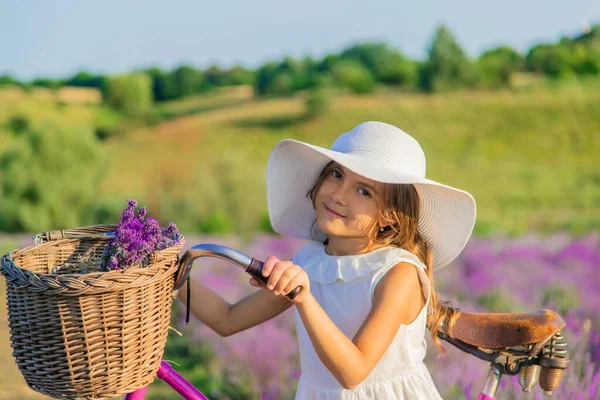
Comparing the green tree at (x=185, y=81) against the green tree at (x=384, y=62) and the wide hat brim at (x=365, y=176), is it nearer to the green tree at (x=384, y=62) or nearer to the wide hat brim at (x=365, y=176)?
the green tree at (x=384, y=62)

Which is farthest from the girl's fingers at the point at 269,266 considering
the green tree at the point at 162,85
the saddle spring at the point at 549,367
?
the green tree at the point at 162,85

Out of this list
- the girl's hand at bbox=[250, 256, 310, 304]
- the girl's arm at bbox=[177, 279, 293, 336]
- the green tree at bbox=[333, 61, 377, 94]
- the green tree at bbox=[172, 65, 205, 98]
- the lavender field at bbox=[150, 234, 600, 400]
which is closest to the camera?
the girl's hand at bbox=[250, 256, 310, 304]

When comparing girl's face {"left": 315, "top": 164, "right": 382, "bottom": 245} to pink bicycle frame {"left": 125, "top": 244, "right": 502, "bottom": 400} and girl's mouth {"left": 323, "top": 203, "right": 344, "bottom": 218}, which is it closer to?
girl's mouth {"left": 323, "top": 203, "right": 344, "bottom": 218}

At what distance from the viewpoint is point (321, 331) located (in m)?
1.73

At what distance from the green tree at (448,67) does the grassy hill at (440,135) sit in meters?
1.15

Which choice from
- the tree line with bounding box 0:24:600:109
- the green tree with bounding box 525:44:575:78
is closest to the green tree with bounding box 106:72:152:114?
the tree line with bounding box 0:24:600:109

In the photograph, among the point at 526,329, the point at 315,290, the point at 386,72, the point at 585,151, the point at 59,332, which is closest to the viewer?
the point at 59,332

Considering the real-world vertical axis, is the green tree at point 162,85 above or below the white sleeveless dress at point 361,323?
below

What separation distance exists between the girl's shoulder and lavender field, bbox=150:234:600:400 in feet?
3.22

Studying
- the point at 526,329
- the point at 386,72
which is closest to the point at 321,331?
the point at 526,329

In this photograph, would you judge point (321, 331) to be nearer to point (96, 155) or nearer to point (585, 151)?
point (96, 155)

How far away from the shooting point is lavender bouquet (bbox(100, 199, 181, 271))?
1.62 m

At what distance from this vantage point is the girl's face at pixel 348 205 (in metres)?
2.12

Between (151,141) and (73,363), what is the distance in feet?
110
